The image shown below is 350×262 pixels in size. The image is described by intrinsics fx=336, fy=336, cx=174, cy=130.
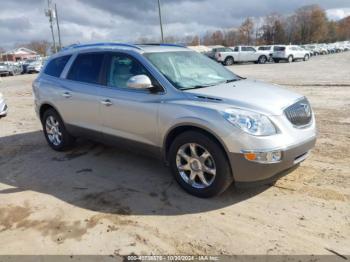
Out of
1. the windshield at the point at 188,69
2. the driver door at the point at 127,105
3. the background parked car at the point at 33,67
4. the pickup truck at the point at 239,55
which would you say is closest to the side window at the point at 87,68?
the driver door at the point at 127,105

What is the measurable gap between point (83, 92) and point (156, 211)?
95.1 inches

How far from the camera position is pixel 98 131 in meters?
5.18

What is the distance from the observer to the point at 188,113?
388cm

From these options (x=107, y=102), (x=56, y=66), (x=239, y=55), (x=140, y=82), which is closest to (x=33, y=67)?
(x=239, y=55)

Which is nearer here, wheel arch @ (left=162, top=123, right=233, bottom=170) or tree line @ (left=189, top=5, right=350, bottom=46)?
wheel arch @ (left=162, top=123, right=233, bottom=170)

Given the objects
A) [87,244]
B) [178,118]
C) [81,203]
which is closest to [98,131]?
[81,203]

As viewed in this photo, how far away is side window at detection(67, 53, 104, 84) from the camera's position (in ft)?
16.8

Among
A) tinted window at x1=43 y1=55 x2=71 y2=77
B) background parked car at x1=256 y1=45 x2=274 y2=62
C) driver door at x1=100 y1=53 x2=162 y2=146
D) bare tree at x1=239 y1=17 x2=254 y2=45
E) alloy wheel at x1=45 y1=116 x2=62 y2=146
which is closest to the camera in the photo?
driver door at x1=100 y1=53 x2=162 y2=146

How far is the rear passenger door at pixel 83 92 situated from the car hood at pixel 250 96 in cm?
171

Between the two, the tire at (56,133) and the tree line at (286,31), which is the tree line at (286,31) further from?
the tire at (56,133)

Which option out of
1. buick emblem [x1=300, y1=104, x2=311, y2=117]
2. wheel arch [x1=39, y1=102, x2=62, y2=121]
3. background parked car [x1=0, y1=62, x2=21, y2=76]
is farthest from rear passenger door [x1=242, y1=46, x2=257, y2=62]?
buick emblem [x1=300, y1=104, x2=311, y2=117]

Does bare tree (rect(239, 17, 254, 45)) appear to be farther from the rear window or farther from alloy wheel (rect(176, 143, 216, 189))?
alloy wheel (rect(176, 143, 216, 189))

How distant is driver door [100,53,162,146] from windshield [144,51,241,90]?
248 mm

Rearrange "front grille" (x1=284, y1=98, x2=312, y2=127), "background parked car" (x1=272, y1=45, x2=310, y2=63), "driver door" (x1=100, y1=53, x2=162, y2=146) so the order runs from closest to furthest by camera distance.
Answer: "front grille" (x1=284, y1=98, x2=312, y2=127) < "driver door" (x1=100, y1=53, x2=162, y2=146) < "background parked car" (x1=272, y1=45, x2=310, y2=63)
